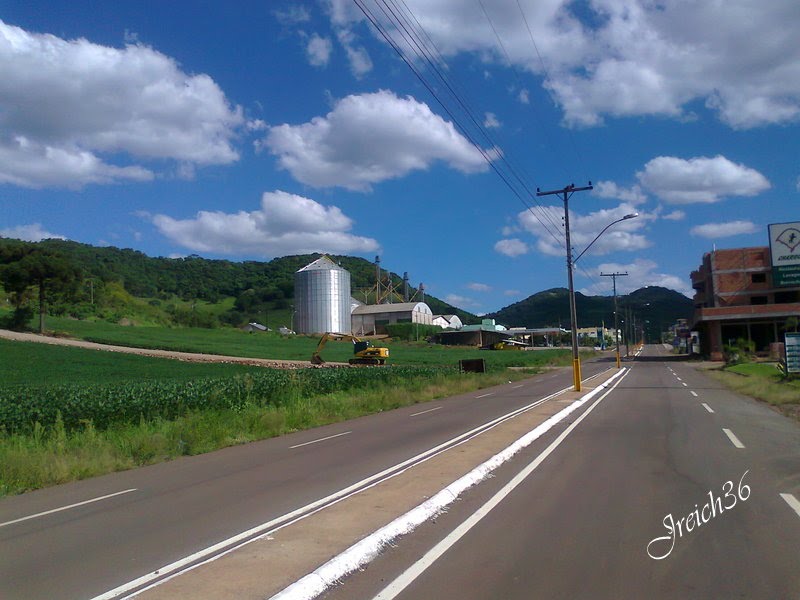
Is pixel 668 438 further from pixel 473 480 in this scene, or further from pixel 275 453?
pixel 275 453

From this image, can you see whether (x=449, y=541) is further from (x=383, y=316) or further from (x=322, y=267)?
(x=383, y=316)

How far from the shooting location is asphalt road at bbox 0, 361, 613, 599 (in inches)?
267

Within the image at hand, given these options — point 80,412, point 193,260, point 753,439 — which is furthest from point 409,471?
point 193,260

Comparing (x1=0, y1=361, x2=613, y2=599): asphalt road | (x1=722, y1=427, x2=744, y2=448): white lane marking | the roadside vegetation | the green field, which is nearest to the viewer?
(x1=0, y1=361, x2=613, y2=599): asphalt road

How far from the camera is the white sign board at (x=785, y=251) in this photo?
5406cm

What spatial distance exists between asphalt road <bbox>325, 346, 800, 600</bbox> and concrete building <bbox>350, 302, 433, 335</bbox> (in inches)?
4800

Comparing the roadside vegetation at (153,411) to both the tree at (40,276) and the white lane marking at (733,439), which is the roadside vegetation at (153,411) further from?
the tree at (40,276)

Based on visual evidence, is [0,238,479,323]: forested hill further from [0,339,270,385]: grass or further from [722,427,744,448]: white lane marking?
[722,427,744,448]: white lane marking

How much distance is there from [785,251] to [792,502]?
5401cm

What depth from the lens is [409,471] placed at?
10867mm

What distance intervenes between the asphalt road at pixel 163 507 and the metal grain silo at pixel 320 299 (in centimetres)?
10400

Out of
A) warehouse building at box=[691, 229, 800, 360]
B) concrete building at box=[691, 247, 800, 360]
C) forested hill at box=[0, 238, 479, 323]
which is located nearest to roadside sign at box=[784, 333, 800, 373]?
warehouse building at box=[691, 229, 800, 360]

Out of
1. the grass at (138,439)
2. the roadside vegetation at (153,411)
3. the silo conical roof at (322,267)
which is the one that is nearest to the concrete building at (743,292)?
the roadside vegetation at (153,411)

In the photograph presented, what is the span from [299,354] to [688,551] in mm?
70269
